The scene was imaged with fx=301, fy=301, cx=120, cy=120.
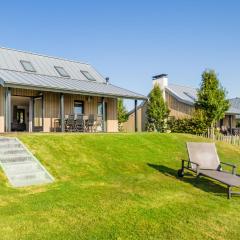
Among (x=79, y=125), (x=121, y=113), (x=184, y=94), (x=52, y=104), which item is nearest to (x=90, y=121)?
(x=79, y=125)

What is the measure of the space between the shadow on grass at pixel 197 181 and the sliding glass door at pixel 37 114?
1079 cm

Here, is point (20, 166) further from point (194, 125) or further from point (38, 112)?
point (194, 125)

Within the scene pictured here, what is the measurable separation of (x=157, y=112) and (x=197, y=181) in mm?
20407

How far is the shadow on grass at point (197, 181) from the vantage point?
864 cm

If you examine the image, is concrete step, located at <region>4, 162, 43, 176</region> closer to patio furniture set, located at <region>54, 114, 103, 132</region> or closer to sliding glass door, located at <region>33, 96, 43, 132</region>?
patio furniture set, located at <region>54, 114, 103, 132</region>

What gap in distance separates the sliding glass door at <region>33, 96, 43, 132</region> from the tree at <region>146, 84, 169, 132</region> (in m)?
12.9

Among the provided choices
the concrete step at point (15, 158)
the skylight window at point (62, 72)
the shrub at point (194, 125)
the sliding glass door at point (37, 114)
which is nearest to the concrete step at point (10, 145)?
the concrete step at point (15, 158)

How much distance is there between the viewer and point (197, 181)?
9656 millimetres

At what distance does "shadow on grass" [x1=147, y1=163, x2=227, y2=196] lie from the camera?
28.3ft

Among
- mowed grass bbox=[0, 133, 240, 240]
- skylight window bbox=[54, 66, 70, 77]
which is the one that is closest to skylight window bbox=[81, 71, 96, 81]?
skylight window bbox=[54, 66, 70, 77]

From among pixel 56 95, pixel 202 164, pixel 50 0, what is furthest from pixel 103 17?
pixel 202 164

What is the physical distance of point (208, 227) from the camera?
5.61 metres

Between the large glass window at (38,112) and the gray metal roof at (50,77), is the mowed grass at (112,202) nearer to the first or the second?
the gray metal roof at (50,77)

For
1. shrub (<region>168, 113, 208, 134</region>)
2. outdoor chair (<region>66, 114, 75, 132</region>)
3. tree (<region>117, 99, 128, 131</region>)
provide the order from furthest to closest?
tree (<region>117, 99, 128, 131</region>) < shrub (<region>168, 113, 208, 134</region>) < outdoor chair (<region>66, 114, 75, 132</region>)
